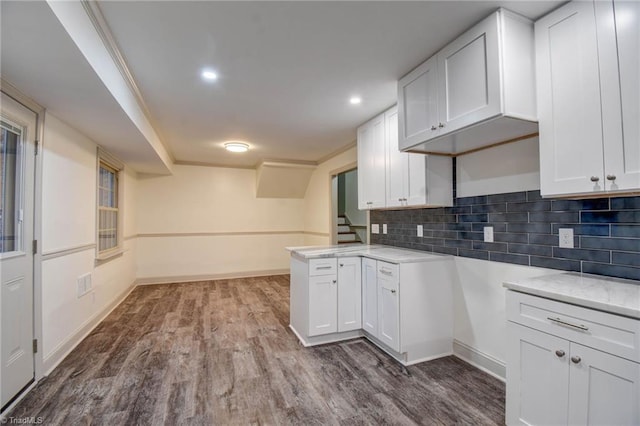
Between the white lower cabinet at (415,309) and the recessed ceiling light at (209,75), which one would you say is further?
the white lower cabinet at (415,309)

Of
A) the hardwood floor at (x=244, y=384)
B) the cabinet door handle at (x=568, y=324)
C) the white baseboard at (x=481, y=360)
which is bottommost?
the hardwood floor at (x=244, y=384)

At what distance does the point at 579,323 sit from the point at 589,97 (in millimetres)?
1113

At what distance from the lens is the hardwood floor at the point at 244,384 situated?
6.15ft

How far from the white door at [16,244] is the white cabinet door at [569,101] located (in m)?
3.33

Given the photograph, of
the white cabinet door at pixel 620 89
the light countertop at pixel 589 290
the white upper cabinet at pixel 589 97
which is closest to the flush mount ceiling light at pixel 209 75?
the white upper cabinet at pixel 589 97

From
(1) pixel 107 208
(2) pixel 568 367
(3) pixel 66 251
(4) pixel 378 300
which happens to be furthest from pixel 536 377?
(1) pixel 107 208

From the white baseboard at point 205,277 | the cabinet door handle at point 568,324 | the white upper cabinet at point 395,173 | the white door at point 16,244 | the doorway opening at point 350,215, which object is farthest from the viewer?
the doorway opening at point 350,215

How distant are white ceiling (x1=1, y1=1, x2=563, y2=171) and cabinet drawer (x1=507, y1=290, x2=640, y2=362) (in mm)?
1622

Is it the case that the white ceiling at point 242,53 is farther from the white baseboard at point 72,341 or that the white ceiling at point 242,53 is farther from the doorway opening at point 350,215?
the doorway opening at point 350,215

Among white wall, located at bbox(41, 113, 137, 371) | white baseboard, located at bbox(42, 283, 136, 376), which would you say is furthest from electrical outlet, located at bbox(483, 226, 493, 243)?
white baseboard, located at bbox(42, 283, 136, 376)

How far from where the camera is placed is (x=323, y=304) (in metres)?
2.89

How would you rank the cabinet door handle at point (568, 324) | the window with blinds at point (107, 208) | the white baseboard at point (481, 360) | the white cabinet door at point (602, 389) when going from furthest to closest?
the window with blinds at point (107, 208)
the white baseboard at point (481, 360)
the cabinet door handle at point (568, 324)
the white cabinet door at point (602, 389)

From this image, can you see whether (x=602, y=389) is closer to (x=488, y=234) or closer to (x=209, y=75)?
(x=488, y=234)

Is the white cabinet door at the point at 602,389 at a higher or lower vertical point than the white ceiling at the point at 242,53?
lower
